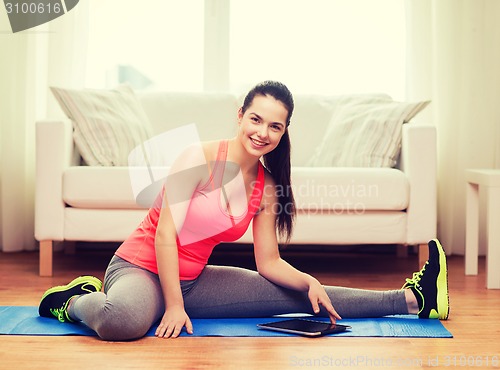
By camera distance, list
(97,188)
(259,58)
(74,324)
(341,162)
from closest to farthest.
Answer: (74,324)
(97,188)
(341,162)
(259,58)

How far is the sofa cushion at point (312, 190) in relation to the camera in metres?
3.12

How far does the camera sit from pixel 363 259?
389cm

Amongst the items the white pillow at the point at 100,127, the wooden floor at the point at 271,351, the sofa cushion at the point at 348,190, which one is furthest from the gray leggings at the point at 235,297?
the white pillow at the point at 100,127

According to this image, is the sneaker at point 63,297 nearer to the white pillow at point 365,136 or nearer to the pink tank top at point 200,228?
the pink tank top at point 200,228

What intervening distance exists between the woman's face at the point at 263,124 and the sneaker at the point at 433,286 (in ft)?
2.01

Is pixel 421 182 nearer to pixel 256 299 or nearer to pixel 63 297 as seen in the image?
pixel 256 299

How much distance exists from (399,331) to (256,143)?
669mm

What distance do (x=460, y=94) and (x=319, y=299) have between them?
216 centimetres

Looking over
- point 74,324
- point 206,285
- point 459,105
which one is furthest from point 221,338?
point 459,105

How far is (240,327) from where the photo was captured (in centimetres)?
220

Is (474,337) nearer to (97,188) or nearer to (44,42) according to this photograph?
(97,188)

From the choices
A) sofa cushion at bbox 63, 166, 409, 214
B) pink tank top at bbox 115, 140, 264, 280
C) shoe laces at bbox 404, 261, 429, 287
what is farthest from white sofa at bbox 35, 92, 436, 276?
pink tank top at bbox 115, 140, 264, 280

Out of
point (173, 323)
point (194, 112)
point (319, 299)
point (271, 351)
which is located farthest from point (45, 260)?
point (271, 351)

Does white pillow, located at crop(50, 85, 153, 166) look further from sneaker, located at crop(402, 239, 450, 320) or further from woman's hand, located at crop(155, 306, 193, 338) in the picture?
sneaker, located at crop(402, 239, 450, 320)
